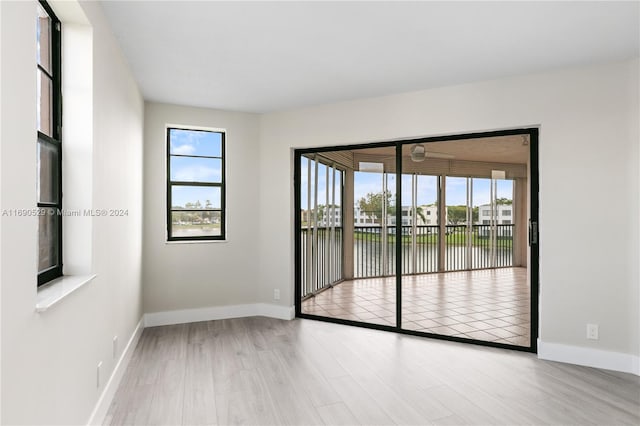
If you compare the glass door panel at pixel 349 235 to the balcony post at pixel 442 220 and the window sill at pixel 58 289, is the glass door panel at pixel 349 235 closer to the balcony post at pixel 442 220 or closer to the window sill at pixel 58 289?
the balcony post at pixel 442 220

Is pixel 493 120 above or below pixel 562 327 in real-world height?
above

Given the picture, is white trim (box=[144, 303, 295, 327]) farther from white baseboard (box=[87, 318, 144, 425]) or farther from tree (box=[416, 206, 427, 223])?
tree (box=[416, 206, 427, 223])

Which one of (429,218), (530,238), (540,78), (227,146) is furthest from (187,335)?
(540,78)

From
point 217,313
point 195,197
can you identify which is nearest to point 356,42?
point 195,197

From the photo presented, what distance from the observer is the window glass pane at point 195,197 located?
4.39 meters

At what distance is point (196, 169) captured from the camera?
4.48 meters

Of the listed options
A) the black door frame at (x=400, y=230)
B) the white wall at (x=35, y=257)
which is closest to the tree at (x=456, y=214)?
the black door frame at (x=400, y=230)

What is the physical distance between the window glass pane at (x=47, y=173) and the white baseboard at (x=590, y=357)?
12.5 feet

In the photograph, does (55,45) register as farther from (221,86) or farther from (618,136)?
(618,136)

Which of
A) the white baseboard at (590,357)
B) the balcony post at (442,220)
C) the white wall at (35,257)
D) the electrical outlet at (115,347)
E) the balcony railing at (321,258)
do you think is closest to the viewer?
the white wall at (35,257)

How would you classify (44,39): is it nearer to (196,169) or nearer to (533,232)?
(196,169)

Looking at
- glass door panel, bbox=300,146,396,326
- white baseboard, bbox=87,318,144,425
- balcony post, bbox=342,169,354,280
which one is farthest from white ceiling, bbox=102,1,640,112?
white baseboard, bbox=87,318,144,425

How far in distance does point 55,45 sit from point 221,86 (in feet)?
5.70

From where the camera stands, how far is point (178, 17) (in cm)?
240
